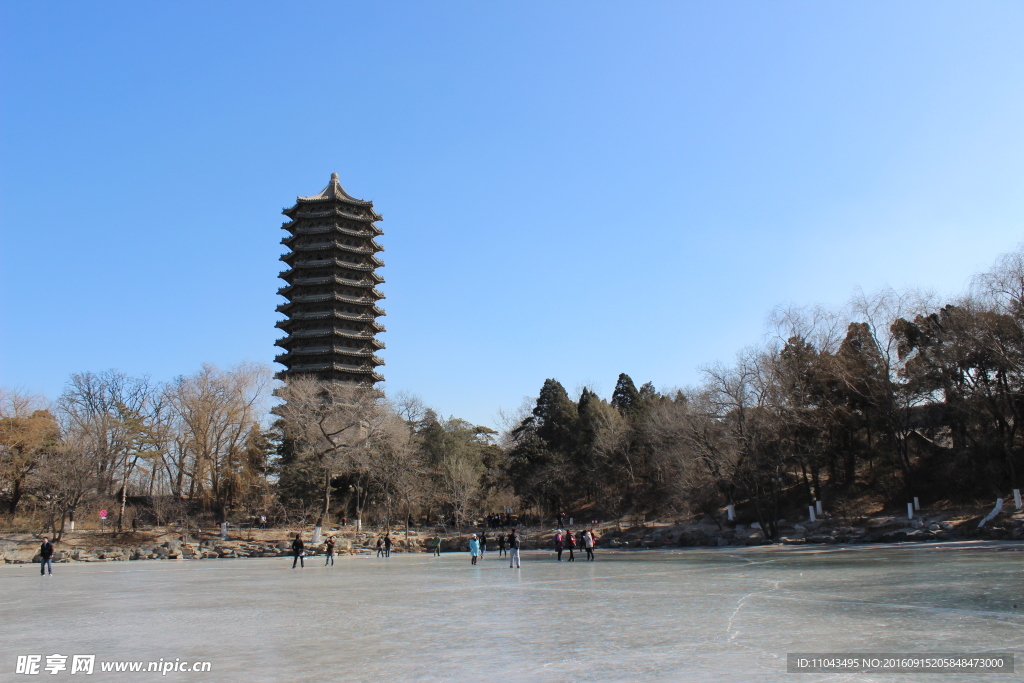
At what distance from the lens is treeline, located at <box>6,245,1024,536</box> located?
29969mm

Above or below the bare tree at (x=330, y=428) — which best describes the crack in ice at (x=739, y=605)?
below

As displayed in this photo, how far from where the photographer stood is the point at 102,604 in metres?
12.8

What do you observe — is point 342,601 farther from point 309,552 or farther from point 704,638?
point 309,552

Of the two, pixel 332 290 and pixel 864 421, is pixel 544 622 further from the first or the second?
pixel 332 290

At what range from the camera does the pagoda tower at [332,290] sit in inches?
2148

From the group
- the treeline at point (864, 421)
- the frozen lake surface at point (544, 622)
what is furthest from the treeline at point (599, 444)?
the frozen lake surface at point (544, 622)

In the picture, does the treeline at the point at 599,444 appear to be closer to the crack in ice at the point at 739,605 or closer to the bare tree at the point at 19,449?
the bare tree at the point at 19,449

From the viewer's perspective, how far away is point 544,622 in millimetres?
9203

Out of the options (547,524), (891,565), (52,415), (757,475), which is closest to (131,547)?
(52,415)

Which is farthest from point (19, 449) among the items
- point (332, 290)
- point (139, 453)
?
point (332, 290)

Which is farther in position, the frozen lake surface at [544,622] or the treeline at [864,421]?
the treeline at [864,421]

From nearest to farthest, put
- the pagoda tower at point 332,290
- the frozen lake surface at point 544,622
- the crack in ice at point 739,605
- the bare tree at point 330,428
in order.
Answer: the frozen lake surface at point 544,622
the crack in ice at point 739,605
the bare tree at point 330,428
the pagoda tower at point 332,290

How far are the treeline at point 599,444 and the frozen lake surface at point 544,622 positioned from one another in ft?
48.7

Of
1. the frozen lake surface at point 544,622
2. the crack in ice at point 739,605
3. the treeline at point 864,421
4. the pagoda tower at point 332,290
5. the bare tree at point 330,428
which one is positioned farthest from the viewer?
the pagoda tower at point 332,290
